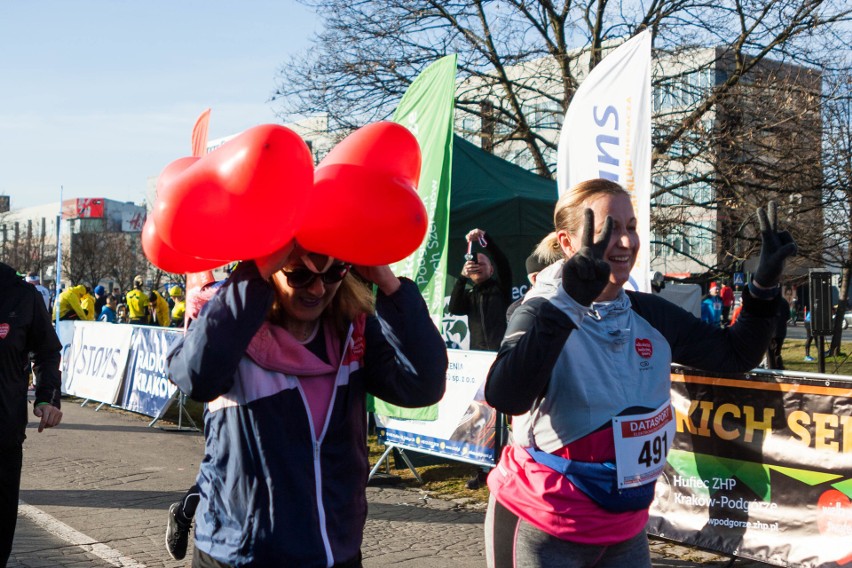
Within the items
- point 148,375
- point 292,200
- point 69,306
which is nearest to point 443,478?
point 148,375

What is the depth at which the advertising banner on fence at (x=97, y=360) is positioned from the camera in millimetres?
12656

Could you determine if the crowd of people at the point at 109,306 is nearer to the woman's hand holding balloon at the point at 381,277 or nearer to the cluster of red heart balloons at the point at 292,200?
the woman's hand holding balloon at the point at 381,277

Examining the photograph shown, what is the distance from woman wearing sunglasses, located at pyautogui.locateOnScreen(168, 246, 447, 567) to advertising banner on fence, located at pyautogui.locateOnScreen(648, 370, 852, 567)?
338cm

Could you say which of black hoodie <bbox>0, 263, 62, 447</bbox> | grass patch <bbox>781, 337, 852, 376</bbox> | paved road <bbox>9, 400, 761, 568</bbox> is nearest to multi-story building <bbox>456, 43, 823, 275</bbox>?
grass patch <bbox>781, 337, 852, 376</bbox>

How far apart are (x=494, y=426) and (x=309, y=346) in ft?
16.1

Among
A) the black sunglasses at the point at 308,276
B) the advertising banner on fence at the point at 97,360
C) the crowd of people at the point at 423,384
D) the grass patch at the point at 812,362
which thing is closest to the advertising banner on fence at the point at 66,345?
the advertising banner on fence at the point at 97,360

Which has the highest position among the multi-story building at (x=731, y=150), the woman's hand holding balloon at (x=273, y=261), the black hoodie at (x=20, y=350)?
the multi-story building at (x=731, y=150)

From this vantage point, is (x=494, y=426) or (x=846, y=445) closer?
(x=846, y=445)

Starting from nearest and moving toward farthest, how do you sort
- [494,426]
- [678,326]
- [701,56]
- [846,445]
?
[678,326] → [846,445] → [494,426] → [701,56]

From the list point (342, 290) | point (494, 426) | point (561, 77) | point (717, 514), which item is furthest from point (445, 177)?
point (561, 77)

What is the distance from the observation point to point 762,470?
520cm

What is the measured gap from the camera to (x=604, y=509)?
8.57 feet

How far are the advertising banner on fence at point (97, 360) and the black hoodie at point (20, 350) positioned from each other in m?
8.04

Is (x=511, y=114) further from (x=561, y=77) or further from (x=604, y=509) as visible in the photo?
(x=604, y=509)
